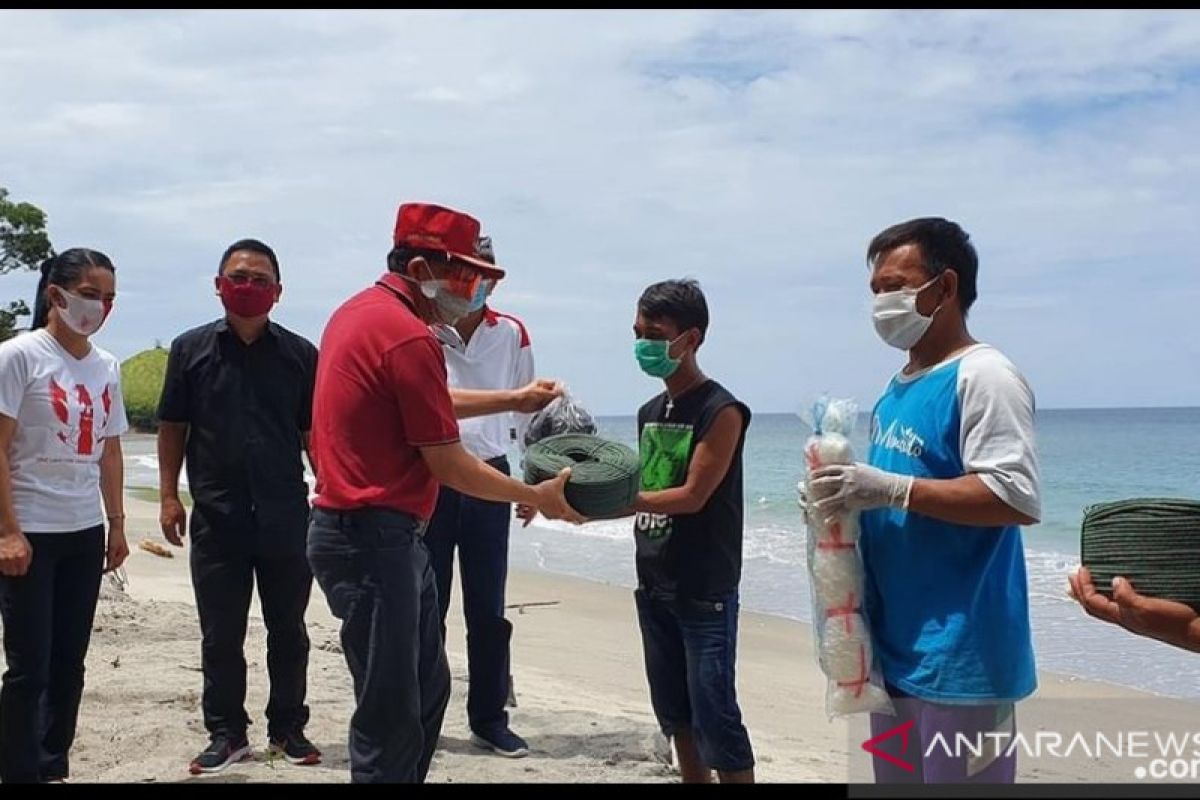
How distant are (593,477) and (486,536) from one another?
1.65 meters

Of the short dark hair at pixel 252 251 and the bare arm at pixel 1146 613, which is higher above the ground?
the short dark hair at pixel 252 251

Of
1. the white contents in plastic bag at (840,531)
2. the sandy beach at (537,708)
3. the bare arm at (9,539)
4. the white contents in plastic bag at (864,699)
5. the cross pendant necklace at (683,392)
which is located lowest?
the sandy beach at (537,708)

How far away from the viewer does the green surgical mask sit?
4.26 metres

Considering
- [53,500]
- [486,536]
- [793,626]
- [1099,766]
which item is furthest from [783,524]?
[53,500]

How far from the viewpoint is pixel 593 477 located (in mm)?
3832

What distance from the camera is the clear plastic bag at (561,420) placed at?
4.42 metres

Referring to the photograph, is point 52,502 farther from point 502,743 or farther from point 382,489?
point 502,743

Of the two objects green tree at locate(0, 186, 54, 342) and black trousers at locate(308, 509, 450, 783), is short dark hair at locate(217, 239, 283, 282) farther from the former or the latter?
green tree at locate(0, 186, 54, 342)

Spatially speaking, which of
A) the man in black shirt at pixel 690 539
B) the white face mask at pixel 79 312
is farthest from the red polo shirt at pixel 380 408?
the white face mask at pixel 79 312

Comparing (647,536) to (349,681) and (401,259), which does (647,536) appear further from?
(349,681)

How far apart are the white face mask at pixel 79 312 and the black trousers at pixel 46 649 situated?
0.84 m

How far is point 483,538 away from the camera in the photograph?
17.6 feet

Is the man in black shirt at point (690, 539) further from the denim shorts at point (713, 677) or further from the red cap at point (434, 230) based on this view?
the red cap at point (434, 230)

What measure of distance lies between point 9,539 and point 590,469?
88.1 inches
